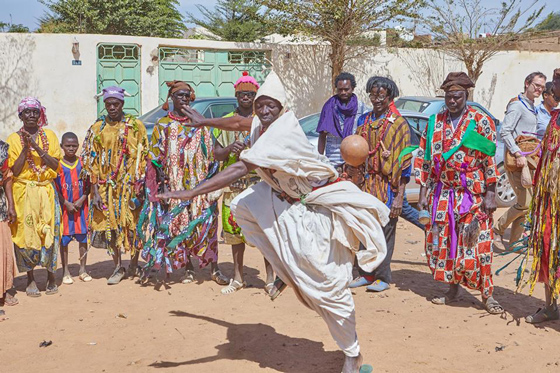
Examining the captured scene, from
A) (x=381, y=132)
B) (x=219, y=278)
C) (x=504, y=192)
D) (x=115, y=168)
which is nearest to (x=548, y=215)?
(x=381, y=132)

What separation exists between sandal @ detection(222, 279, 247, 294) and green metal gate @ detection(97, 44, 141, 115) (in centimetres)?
1124

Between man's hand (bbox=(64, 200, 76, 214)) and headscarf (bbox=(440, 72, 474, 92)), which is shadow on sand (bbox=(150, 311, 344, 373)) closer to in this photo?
man's hand (bbox=(64, 200, 76, 214))

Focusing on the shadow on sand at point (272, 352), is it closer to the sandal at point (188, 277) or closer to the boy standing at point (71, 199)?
the sandal at point (188, 277)

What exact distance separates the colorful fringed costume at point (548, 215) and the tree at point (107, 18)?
22.4m

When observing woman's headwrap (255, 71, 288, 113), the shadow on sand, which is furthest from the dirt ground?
woman's headwrap (255, 71, 288, 113)

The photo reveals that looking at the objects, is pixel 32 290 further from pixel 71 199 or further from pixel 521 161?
pixel 521 161

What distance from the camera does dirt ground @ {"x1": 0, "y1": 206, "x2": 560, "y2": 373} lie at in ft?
14.6

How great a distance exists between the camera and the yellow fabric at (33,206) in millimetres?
5902

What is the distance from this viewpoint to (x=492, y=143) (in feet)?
17.9

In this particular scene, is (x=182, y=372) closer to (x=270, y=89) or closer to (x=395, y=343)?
(x=395, y=343)

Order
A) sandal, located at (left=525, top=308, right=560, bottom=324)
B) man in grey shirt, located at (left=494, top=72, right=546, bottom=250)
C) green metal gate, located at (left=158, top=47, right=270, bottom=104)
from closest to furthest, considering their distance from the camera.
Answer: sandal, located at (left=525, top=308, right=560, bottom=324) < man in grey shirt, located at (left=494, top=72, right=546, bottom=250) < green metal gate, located at (left=158, top=47, right=270, bottom=104)

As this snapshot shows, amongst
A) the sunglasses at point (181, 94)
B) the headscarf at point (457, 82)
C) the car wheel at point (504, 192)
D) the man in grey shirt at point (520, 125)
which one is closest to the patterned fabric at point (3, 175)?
the sunglasses at point (181, 94)

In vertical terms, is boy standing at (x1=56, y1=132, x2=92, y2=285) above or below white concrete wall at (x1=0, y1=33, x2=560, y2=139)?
below

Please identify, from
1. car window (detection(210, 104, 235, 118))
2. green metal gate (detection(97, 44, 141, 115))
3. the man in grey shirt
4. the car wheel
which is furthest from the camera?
green metal gate (detection(97, 44, 141, 115))
